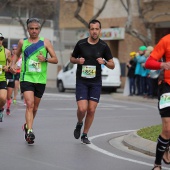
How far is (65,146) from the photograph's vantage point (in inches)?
423

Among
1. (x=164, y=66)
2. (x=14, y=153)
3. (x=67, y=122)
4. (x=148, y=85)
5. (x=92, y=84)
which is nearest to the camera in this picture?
(x=164, y=66)

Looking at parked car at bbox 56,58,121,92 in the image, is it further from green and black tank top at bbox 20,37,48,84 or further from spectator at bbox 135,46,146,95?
green and black tank top at bbox 20,37,48,84

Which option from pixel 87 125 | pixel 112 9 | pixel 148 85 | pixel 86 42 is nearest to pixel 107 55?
pixel 86 42

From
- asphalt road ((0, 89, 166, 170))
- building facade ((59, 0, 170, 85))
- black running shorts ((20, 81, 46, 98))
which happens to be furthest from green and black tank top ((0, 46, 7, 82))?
building facade ((59, 0, 170, 85))

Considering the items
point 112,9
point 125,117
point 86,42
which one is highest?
point 112,9

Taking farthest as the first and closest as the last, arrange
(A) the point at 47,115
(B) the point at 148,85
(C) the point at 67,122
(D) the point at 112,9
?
(D) the point at 112,9 → (B) the point at 148,85 → (A) the point at 47,115 → (C) the point at 67,122

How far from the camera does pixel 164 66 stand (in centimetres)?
776

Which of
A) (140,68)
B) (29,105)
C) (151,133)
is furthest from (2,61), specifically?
(140,68)

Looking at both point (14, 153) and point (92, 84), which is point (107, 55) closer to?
point (92, 84)

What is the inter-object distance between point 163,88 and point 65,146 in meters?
3.22

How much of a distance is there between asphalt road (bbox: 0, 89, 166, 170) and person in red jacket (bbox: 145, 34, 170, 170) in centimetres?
86

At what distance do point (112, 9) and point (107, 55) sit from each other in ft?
99.4

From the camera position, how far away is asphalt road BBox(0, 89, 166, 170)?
8.80 metres

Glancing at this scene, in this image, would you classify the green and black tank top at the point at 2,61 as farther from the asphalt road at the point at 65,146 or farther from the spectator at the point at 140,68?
the spectator at the point at 140,68
